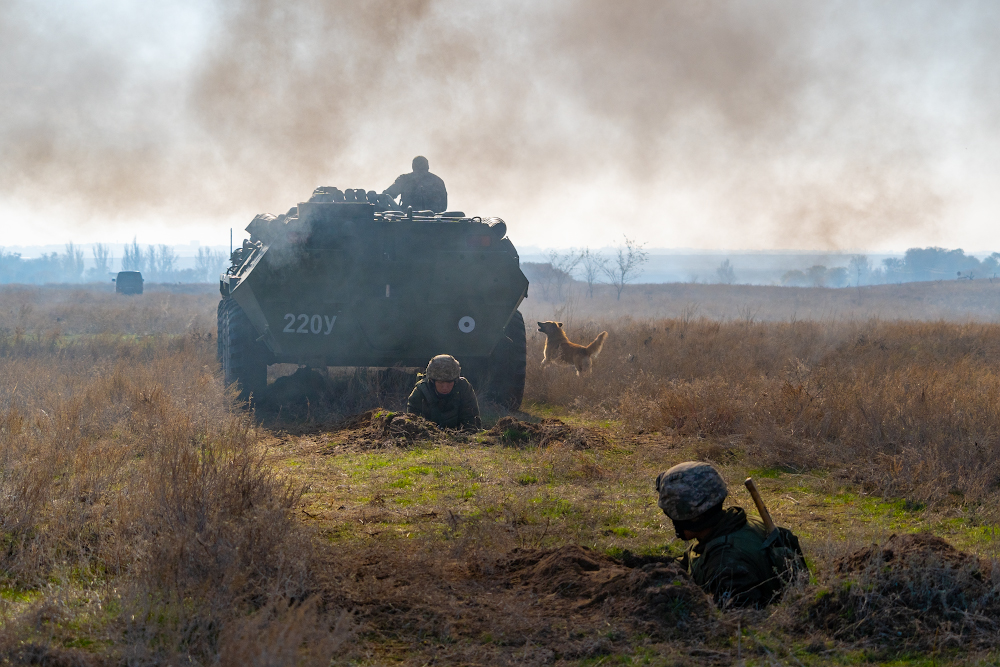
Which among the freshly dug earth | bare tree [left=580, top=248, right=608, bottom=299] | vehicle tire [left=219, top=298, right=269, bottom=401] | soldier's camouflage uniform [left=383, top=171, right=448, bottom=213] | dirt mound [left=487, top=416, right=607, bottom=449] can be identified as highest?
bare tree [left=580, top=248, right=608, bottom=299]

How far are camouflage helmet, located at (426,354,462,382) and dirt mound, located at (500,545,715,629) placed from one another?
12.5 ft

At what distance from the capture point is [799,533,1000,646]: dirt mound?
148 inches

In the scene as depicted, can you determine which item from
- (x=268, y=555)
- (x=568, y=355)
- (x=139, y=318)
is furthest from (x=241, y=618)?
(x=139, y=318)

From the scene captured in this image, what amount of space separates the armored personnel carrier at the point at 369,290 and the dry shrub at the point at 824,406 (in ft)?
6.90

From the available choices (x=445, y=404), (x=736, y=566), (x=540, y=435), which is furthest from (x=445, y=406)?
(x=736, y=566)

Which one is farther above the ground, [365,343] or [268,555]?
[365,343]

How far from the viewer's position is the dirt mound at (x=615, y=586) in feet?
12.9

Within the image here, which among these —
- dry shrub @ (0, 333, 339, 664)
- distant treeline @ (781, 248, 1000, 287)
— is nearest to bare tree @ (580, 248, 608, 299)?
dry shrub @ (0, 333, 339, 664)

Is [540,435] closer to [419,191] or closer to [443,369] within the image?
[443,369]

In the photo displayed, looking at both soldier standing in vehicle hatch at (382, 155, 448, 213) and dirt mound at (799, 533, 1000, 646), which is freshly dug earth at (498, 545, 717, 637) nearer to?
dirt mound at (799, 533, 1000, 646)

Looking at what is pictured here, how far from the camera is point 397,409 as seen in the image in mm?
10375

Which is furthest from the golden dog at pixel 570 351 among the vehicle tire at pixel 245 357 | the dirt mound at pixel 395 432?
the dirt mound at pixel 395 432

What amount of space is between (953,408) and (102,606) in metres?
7.00

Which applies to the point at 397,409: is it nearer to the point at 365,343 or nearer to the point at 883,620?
the point at 365,343
